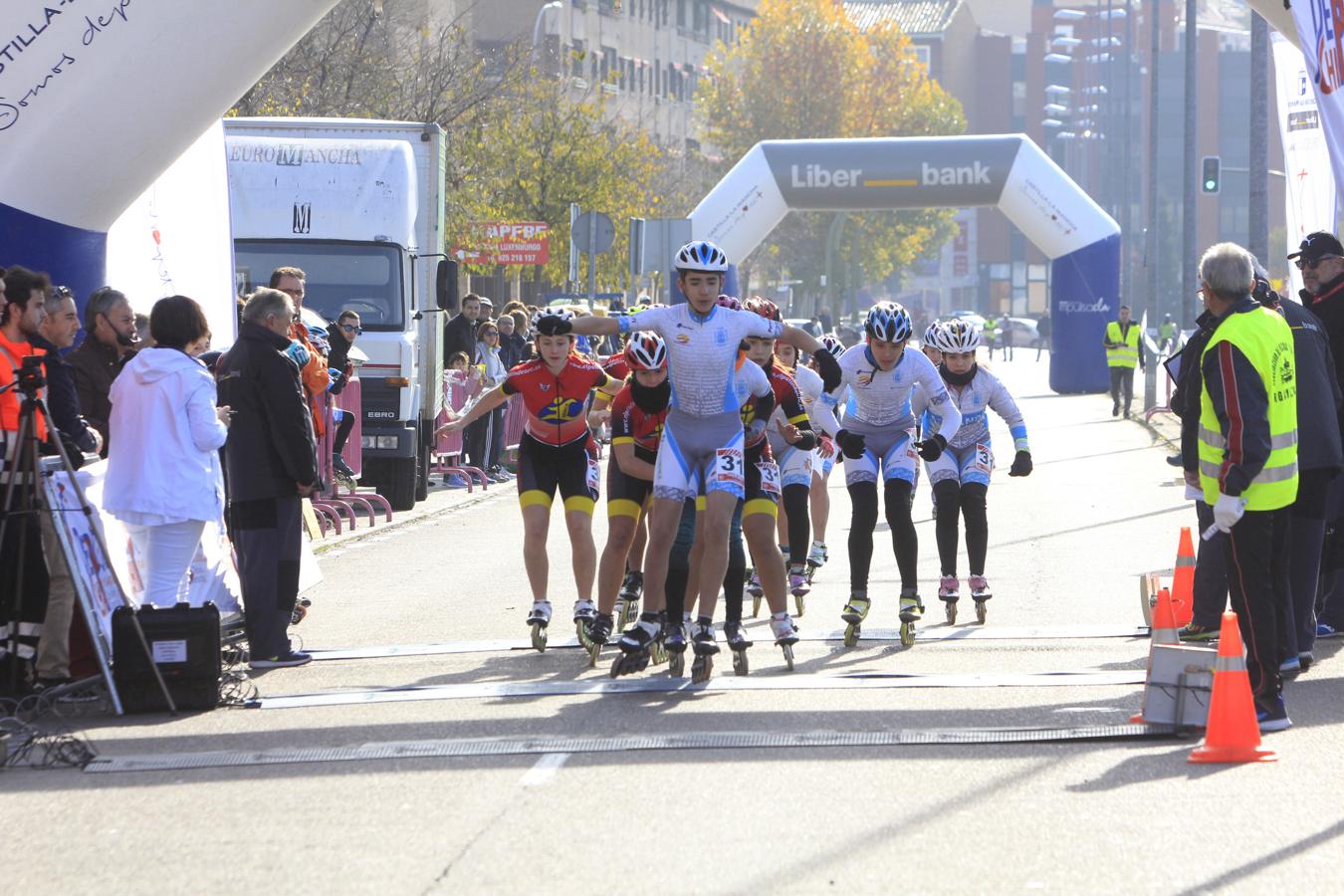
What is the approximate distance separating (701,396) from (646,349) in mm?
320

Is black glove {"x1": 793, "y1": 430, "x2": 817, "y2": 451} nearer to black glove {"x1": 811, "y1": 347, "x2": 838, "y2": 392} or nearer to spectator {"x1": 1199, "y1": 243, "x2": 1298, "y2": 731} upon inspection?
black glove {"x1": 811, "y1": 347, "x2": 838, "y2": 392}

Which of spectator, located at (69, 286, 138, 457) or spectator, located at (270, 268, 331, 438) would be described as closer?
spectator, located at (69, 286, 138, 457)

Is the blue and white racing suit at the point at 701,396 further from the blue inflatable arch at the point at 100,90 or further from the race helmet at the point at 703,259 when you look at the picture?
the blue inflatable arch at the point at 100,90

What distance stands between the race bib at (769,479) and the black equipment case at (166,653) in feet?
8.42

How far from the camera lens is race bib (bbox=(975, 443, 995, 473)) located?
491 inches

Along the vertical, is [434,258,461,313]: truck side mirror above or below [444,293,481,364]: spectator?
above

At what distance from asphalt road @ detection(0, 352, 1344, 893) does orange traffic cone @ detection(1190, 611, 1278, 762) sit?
114mm

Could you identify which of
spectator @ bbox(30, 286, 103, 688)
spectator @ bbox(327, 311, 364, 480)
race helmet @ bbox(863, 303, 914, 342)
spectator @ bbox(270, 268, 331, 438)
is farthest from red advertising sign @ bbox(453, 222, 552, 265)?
spectator @ bbox(30, 286, 103, 688)

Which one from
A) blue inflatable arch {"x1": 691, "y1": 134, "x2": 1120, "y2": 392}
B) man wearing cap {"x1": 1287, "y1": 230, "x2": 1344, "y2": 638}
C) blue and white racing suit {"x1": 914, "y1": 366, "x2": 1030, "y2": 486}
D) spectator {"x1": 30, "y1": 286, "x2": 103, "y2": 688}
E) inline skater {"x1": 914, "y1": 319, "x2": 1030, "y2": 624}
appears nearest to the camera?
spectator {"x1": 30, "y1": 286, "x2": 103, "y2": 688}

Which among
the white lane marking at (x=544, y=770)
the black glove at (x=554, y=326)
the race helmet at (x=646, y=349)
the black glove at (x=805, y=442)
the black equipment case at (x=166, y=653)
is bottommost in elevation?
the white lane marking at (x=544, y=770)

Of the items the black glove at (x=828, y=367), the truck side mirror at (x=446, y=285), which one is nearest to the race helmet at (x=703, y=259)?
the black glove at (x=828, y=367)

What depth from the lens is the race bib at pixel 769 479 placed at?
10328 millimetres

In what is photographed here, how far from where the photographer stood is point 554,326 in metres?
10.1

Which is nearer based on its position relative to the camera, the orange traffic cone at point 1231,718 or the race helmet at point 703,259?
the orange traffic cone at point 1231,718
